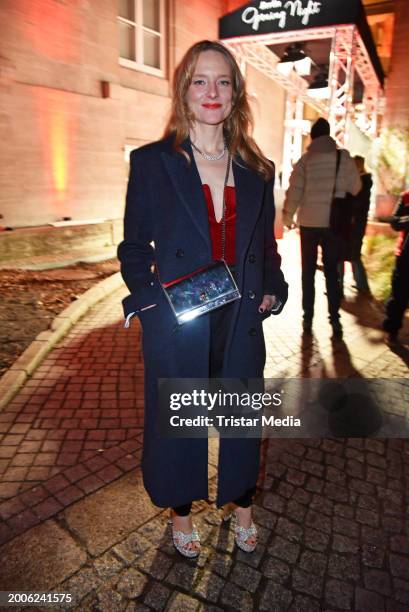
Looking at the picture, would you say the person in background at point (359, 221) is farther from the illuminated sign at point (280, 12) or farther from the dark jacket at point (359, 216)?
the illuminated sign at point (280, 12)

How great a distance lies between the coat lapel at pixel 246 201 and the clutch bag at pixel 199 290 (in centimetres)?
15

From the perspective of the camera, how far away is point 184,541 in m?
2.27

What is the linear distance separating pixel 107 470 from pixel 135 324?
2.95m

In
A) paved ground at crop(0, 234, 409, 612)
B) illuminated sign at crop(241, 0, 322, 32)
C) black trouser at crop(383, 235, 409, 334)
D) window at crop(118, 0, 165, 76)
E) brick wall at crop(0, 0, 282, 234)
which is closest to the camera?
paved ground at crop(0, 234, 409, 612)

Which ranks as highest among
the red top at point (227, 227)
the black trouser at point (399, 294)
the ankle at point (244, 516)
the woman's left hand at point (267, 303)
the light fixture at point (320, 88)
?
the light fixture at point (320, 88)

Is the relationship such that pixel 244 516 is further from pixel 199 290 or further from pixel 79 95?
pixel 79 95

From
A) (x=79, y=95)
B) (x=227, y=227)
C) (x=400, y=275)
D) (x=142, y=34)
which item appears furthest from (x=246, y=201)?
(x=142, y=34)

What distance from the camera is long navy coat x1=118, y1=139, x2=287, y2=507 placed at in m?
1.88

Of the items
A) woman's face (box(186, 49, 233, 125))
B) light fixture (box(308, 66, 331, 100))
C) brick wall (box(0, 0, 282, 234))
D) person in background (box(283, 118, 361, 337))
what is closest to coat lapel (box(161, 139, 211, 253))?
woman's face (box(186, 49, 233, 125))

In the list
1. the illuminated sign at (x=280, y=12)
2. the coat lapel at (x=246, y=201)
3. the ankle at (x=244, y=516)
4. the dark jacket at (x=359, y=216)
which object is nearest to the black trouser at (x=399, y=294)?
the dark jacket at (x=359, y=216)

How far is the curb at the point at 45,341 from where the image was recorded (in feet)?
12.6

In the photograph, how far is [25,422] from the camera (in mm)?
3398

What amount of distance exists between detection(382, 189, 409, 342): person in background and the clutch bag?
12.5ft

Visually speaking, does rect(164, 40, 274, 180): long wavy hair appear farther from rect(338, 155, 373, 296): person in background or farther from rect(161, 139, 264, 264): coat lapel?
rect(338, 155, 373, 296): person in background
